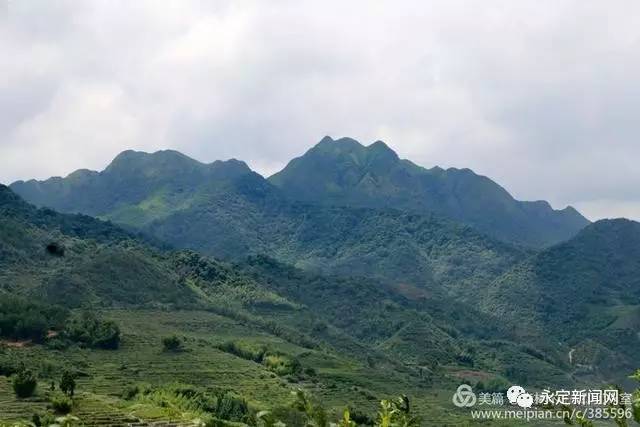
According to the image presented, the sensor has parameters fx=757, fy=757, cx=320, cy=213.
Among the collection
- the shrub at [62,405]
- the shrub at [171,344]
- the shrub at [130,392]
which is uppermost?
the shrub at [171,344]

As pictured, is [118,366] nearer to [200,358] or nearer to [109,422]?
[200,358]

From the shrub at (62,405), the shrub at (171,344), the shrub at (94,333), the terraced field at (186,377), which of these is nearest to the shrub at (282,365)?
the terraced field at (186,377)

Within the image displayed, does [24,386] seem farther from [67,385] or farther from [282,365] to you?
[282,365]

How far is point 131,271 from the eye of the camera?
140m

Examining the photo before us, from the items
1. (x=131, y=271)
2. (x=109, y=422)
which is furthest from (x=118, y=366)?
(x=131, y=271)

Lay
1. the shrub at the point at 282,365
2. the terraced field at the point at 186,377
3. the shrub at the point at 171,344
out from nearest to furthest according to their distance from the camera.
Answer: the terraced field at the point at 186,377 < the shrub at the point at 171,344 < the shrub at the point at 282,365

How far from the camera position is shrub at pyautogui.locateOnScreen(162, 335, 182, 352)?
96.1 metres

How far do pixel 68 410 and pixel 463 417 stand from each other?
178 feet

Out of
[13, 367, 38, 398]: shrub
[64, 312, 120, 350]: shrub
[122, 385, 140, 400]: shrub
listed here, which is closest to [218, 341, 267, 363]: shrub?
[64, 312, 120, 350]: shrub

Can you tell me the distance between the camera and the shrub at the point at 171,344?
96113 mm

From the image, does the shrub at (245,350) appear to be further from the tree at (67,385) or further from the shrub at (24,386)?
the shrub at (24,386)

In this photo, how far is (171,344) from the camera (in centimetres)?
9656

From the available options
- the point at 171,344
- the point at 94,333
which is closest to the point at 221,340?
the point at 171,344

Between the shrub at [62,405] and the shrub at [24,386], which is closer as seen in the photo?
the shrub at [62,405]
